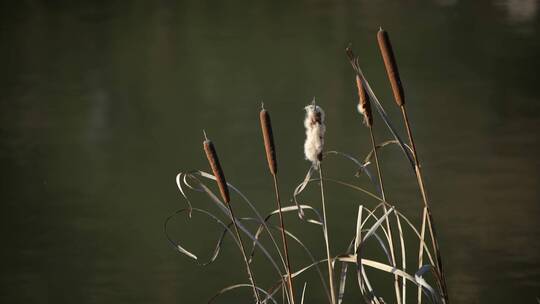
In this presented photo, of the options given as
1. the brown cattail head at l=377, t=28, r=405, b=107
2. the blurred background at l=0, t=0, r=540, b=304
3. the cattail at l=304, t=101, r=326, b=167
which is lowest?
the blurred background at l=0, t=0, r=540, b=304

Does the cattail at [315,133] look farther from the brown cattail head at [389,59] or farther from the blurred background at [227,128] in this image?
the blurred background at [227,128]

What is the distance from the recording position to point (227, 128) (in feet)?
9.31

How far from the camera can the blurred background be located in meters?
2.04

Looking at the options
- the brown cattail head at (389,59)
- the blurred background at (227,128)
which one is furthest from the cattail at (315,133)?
the blurred background at (227,128)

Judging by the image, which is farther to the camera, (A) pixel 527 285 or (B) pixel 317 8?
(B) pixel 317 8

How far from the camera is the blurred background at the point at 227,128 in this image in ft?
6.68

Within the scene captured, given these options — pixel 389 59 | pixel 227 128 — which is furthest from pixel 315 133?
pixel 227 128

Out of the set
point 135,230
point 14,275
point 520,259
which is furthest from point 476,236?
point 14,275

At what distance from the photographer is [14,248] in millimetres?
2174

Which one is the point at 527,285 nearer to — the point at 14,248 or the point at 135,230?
the point at 135,230

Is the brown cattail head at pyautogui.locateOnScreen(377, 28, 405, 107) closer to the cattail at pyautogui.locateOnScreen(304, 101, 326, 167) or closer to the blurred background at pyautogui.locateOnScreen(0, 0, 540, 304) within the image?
the cattail at pyautogui.locateOnScreen(304, 101, 326, 167)

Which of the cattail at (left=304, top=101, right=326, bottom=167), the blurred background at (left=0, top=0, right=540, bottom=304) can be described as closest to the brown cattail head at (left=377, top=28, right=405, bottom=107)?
the cattail at (left=304, top=101, right=326, bottom=167)

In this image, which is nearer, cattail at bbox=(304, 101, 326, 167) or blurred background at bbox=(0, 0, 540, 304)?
cattail at bbox=(304, 101, 326, 167)

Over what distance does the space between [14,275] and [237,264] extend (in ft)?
1.63
